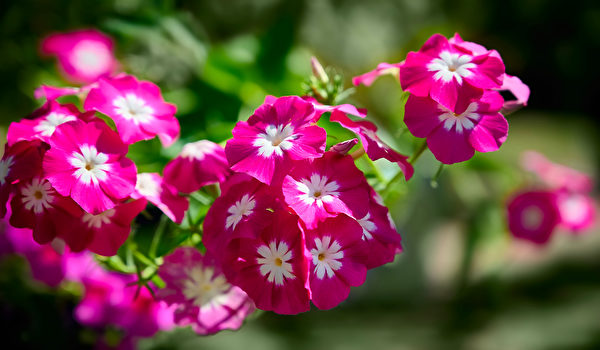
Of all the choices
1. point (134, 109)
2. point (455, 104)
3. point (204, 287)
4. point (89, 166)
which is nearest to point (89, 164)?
point (89, 166)

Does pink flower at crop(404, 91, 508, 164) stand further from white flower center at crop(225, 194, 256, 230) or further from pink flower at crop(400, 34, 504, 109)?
white flower center at crop(225, 194, 256, 230)

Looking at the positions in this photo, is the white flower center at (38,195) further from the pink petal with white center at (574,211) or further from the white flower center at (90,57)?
the pink petal with white center at (574,211)

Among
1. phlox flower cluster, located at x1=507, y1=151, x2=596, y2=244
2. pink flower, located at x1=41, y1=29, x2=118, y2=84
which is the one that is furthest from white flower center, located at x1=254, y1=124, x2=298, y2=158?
phlox flower cluster, located at x1=507, y1=151, x2=596, y2=244

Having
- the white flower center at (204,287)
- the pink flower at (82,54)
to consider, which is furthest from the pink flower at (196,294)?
the pink flower at (82,54)

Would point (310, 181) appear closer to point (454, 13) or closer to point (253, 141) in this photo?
point (253, 141)

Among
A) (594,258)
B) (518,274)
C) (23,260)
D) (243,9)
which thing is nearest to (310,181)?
(23,260)
